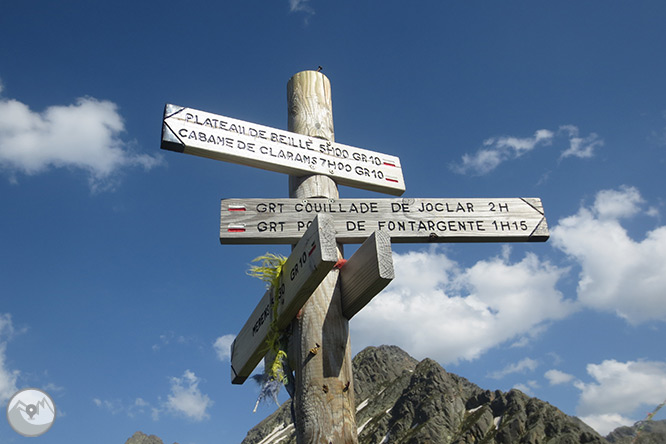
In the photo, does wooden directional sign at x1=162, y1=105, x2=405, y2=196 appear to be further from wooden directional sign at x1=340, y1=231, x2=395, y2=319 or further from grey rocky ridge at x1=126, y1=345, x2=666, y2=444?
grey rocky ridge at x1=126, y1=345, x2=666, y2=444

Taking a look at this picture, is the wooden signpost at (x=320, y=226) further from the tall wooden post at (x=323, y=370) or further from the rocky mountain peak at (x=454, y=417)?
the rocky mountain peak at (x=454, y=417)

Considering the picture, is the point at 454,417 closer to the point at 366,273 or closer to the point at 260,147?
the point at 260,147

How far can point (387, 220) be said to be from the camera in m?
4.59

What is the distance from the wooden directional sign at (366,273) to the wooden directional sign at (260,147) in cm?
148

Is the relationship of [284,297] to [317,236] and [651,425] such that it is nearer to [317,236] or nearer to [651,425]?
[317,236]

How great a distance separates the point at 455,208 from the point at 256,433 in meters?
195

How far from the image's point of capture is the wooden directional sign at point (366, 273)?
3.61 meters

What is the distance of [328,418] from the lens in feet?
13.1

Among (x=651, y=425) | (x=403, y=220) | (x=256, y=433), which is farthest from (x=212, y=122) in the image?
(x=256, y=433)

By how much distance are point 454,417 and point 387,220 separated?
362 feet

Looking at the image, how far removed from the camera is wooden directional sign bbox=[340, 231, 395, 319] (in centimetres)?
361

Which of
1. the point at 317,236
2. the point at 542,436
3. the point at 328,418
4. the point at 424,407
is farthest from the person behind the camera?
the point at 424,407

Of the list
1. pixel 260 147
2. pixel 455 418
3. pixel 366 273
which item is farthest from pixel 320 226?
pixel 455 418

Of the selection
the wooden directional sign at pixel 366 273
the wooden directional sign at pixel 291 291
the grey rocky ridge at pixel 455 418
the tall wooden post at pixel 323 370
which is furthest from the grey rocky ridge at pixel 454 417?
the wooden directional sign at pixel 366 273
